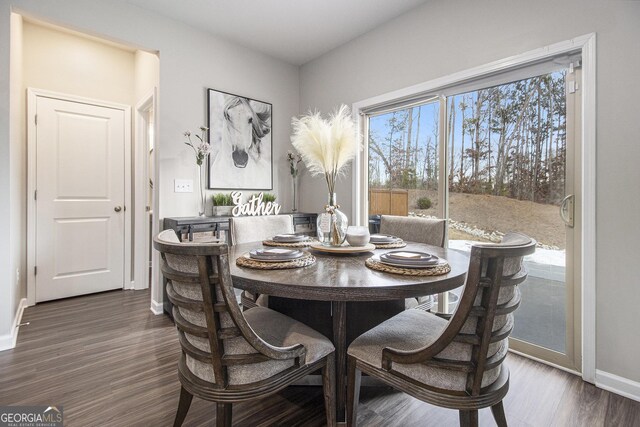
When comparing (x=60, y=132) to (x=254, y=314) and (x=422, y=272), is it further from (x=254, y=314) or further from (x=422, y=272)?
(x=422, y=272)

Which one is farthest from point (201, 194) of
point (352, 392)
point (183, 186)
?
point (352, 392)

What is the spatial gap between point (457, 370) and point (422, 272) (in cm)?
36

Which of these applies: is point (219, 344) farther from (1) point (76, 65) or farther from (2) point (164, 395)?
(1) point (76, 65)

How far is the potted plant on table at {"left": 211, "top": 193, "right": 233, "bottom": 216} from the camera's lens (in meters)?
3.20

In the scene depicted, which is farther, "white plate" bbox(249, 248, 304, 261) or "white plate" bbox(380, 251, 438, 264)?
"white plate" bbox(249, 248, 304, 261)

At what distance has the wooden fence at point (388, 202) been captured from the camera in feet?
10.1

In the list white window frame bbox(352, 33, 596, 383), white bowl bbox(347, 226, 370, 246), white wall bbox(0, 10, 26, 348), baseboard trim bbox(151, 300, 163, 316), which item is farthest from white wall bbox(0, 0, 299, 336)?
white window frame bbox(352, 33, 596, 383)

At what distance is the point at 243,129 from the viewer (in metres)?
3.50

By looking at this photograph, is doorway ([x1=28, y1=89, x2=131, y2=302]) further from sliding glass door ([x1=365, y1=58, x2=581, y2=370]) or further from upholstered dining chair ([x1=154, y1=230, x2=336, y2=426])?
sliding glass door ([x1=365, y1=58, x2=581, y2=370])

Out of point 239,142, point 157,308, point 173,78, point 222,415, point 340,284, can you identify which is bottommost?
point 157,308

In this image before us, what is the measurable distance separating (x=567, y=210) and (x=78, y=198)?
4.43m

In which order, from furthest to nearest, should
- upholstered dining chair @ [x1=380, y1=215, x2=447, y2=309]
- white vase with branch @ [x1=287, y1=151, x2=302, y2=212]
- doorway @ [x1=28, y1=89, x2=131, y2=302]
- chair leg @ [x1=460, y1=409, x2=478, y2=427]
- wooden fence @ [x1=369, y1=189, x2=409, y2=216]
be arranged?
white vase with branch @ [x1=287, y1=151, x2=302, y2=212] < doorway @ [x1=28, y1=89, x2=131, y2=302] < wooden fence @ [x1=369, y1=189, x2=409, y2=216] < upholstered dining chair @ [x1=380, y1=215, x2=447, y2=309] < chair leg @ [x1=460, y1=409, x2=478, y2=427]

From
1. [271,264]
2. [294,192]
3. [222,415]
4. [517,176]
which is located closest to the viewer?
[222,415]

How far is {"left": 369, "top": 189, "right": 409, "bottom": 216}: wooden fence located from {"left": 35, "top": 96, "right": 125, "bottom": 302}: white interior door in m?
2.89
